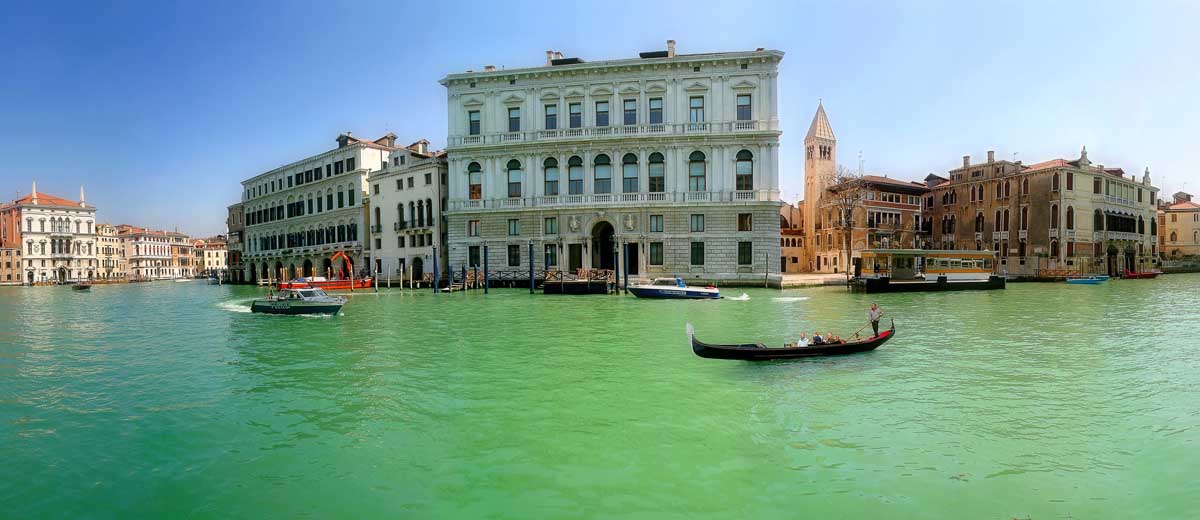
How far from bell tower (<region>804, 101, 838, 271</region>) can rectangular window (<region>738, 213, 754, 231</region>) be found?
874 inches

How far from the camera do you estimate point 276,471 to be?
573cm

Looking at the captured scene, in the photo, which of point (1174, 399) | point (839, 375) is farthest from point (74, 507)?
point (1174, 399)

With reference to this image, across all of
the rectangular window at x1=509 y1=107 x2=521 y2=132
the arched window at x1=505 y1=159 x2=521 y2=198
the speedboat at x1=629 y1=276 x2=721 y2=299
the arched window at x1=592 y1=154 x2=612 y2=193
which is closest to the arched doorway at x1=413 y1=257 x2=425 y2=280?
the arched window at x1=505 y1=159 x2=521 y2=198

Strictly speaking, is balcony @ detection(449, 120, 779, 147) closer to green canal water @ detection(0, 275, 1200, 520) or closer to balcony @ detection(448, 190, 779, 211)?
balcony @ detection(448, 190, 779, 211)

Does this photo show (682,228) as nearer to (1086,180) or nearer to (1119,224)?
(1086,180)

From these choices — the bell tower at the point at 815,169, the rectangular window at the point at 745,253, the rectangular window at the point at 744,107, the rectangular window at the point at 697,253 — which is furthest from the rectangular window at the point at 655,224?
the bell tower at the point at 815,169

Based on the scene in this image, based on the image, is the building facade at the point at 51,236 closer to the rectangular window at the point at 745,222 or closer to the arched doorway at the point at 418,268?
the arched doorway at the point at 418,268

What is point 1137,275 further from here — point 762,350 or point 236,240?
point 236,240

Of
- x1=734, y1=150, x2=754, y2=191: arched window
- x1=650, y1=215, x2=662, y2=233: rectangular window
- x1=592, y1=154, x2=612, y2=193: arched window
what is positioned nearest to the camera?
x1=734, y1=150, x2=754, y2=191: arched window

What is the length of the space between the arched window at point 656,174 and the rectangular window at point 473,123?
10.5m

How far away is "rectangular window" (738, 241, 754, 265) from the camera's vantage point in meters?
29.6

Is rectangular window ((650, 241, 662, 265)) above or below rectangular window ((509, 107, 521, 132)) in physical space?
below

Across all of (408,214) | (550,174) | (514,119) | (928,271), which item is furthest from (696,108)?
(408,214)

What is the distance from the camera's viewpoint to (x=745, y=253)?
1168 inches
